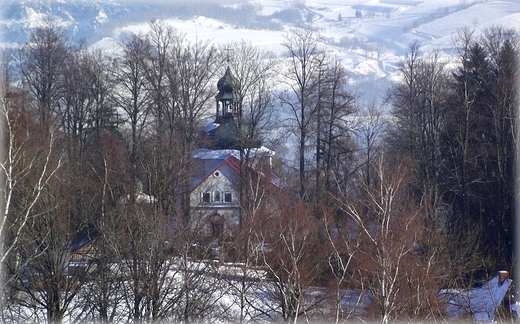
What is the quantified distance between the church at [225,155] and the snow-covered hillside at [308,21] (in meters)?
3.57

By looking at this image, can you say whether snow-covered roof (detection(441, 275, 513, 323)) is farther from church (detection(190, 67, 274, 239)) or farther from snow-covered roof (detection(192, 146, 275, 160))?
snow-covered roof (detection(192, 146, 275, 160))

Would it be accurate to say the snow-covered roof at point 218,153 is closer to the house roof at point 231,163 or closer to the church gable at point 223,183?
the house roof at point 231,163

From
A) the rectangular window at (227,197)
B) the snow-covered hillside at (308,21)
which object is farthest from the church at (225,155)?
the snow-covered hillside at (308,21)

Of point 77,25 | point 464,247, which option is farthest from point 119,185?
point 77,25

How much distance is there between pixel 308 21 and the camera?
104 feet

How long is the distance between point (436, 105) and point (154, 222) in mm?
15861

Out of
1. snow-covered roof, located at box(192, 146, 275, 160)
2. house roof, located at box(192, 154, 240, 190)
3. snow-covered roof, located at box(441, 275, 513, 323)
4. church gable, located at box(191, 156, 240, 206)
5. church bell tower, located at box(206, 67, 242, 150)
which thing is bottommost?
snow-covered roof, located at box(441, 275, 513, 323)

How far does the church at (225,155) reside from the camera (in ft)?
77.6

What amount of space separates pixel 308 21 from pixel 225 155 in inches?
360

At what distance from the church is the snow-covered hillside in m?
3.57

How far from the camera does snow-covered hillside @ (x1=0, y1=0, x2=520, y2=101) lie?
29.8m

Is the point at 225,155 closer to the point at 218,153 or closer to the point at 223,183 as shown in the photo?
the point at 218,153

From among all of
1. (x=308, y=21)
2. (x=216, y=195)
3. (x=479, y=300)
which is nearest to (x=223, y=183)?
(x=216, y=195)

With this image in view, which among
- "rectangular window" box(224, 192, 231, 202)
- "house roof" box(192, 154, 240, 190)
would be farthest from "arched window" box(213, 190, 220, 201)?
"house roof" box(192, 154, 240, 190)
